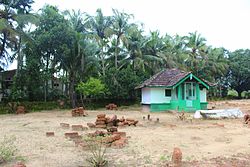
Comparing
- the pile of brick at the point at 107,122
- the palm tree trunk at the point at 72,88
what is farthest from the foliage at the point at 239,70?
the pile of brick at the point at 107,122

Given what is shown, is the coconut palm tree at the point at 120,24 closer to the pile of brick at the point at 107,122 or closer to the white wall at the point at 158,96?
the white wall at the point at 158,96

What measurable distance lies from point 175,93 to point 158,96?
5.09 ft

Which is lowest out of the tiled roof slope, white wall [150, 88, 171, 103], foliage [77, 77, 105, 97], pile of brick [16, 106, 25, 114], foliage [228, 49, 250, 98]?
pile of brick [16, 106, 25, 114]

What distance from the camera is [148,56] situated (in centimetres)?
3366

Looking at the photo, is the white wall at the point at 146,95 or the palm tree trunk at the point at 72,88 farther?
the palm tree trunk at the point at 72,88

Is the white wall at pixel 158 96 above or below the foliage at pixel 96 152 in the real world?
above

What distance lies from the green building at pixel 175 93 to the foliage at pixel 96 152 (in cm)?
1567

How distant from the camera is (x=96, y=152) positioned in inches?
301

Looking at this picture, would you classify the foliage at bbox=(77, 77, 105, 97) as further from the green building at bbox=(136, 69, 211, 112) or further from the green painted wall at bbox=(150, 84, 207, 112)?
the green painted wall at bbox=(150, 84, 207, 112)

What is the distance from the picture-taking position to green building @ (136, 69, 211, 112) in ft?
80.2

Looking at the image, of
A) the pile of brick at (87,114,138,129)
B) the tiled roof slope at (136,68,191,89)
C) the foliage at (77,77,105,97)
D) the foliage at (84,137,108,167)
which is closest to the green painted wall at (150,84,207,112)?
the tiled roof slope at (136,68,191,89)

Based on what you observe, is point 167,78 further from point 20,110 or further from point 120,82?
point 20,110

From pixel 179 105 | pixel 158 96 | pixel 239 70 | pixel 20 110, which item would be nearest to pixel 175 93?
pixel 179 105

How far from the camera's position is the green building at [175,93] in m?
24.5
